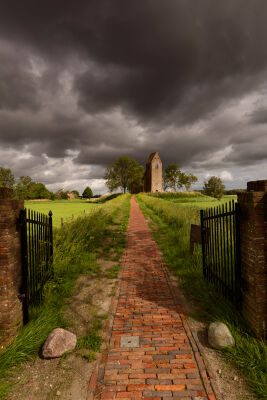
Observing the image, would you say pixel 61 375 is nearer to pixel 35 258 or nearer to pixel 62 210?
pixel 35 258

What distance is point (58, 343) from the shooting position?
299cm

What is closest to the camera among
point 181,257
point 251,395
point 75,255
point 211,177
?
point 251,395

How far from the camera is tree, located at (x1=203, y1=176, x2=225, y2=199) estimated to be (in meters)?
79.1

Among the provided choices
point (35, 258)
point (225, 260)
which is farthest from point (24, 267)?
point (225, 260)

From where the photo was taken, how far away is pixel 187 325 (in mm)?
3514

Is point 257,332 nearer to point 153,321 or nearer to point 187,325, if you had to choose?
point 187,325

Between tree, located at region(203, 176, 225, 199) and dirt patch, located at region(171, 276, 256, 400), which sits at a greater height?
tree, located at region(203, 176, 225, 199)

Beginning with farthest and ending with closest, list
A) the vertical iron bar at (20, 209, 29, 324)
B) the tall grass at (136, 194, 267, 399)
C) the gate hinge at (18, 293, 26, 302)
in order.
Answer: the vertical iron bar at (20, 209, 29, 324)
the gate hinge at (18, 293, 26, 302)
the tall grass at (136, 194, 267, 399)

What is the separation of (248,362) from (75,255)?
5102 millimetres

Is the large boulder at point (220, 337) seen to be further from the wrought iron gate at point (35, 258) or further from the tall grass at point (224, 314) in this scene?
the wrought iron gate at point (35, 258)

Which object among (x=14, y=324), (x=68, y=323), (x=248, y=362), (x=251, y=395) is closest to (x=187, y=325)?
(x=248, y=362)

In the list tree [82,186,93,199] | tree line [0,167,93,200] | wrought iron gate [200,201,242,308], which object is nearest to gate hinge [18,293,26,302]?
wrought iron gate [200,201,242,308]

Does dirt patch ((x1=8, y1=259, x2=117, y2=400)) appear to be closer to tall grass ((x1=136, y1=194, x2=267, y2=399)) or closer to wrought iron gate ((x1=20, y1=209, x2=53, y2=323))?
wrought iron gate ((x1=20, y1=209, x2=53, y2=323))

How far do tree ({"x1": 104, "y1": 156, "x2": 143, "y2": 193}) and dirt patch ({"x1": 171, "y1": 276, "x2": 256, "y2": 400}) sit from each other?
6361 centimetres
